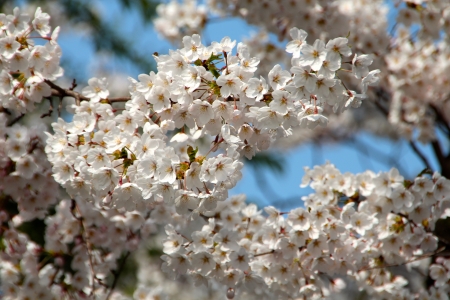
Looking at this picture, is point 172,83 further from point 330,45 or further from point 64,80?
point 64,80

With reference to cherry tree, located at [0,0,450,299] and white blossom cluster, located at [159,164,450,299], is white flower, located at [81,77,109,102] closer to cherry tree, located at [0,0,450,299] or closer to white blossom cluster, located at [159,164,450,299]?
cherry tree, located at [0,0,450,299]

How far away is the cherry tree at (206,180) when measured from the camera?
201 centimetres

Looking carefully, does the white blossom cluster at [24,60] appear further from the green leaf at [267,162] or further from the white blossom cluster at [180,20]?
the green leaf at [267,162]

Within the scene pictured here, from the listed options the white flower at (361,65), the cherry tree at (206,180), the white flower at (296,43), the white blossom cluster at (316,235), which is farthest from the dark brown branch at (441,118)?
the white flower at (296,43)

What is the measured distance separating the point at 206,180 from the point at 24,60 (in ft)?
3.70

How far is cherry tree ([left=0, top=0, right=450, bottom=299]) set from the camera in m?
2.01

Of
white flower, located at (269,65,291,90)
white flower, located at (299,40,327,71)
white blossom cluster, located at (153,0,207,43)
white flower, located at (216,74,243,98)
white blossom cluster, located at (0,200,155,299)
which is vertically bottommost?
white blossom cluster, located at (0,200,155,299)

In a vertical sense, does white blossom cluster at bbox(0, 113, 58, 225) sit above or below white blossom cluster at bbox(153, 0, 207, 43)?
below

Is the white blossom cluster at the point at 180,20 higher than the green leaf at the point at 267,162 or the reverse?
the reverse

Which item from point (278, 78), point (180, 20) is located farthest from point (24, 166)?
point (180, 20)

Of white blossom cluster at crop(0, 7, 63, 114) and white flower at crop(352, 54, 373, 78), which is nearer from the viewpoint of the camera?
white flower at crop(352, 54, 373, 78)

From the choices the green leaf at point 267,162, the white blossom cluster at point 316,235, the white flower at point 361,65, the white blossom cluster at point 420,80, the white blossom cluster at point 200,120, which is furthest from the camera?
the green leaf at point 267,162

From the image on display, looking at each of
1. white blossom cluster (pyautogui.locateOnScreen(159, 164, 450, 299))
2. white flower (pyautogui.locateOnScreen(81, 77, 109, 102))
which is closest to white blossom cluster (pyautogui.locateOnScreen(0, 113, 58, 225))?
white flower (pyautogui.locateOnScreen(81, 77, 109, 102))

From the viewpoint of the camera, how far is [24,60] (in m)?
2.41
